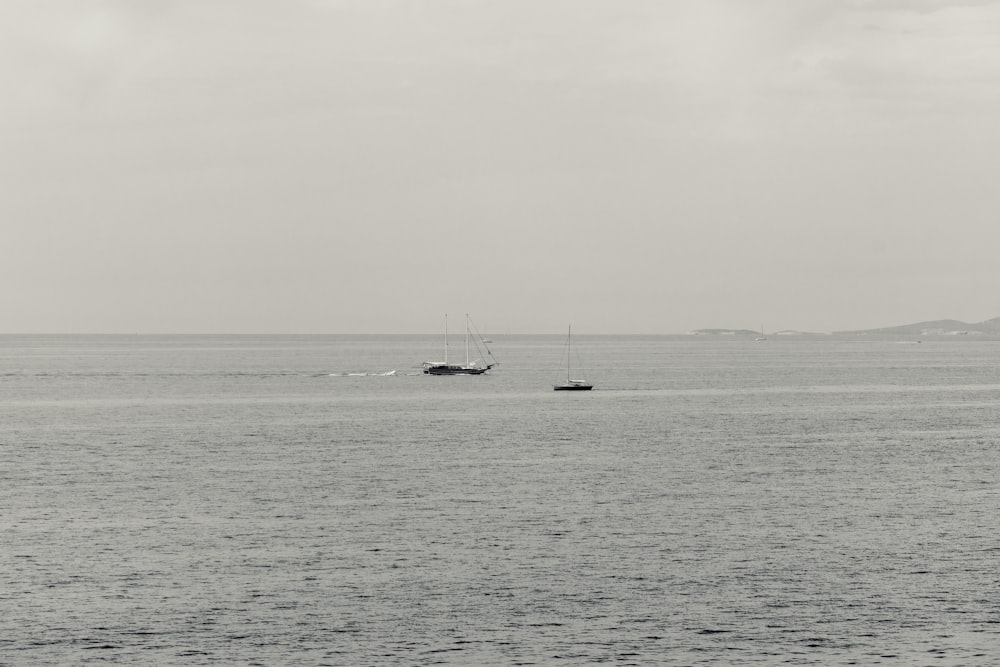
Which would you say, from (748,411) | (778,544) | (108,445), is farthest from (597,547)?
(748,411)

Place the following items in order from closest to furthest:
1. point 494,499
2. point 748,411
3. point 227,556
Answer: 1. point 227,556
2. point 494,499
3. point 748,411

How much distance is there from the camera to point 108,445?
106 metres

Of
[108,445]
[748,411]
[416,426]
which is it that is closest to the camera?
[108,445]

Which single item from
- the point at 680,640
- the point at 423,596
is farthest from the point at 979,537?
the point at 423,596

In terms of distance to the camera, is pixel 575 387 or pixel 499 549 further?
pixel 575 387

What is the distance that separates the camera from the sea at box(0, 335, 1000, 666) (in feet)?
135

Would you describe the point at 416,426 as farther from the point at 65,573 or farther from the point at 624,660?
the point at 624,660

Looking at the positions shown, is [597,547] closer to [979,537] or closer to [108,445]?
[979,537]

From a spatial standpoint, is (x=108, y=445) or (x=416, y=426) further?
(x=416, y=426)

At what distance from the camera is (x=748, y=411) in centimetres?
15088

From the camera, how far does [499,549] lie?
183ft

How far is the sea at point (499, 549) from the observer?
41.1 metres

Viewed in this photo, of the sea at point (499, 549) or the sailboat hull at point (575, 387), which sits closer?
the sea at point (499, 549)

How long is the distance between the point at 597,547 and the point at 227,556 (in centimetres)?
1679
